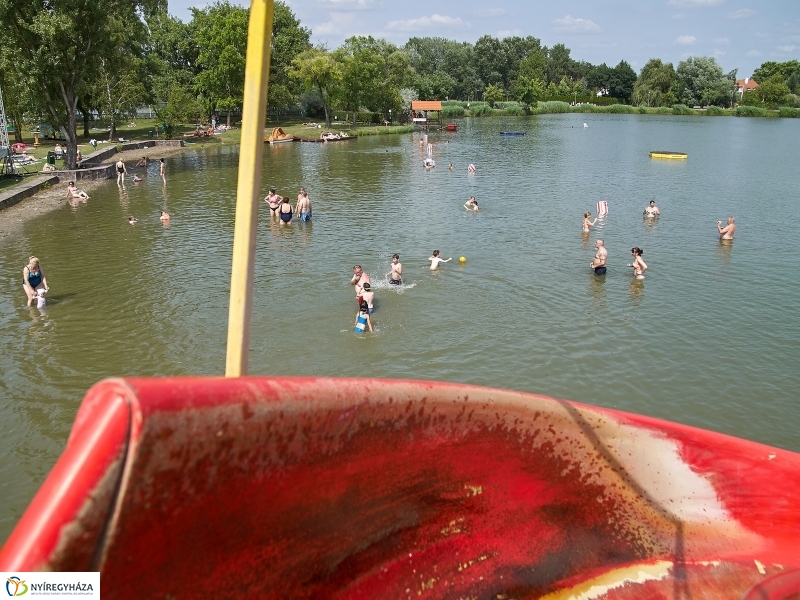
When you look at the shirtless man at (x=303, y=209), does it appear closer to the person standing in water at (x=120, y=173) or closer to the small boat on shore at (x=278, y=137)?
the person standing in water at (x=120, y=173)

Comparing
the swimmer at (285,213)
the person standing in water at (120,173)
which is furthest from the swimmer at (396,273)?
the person standing in water at (120,173)

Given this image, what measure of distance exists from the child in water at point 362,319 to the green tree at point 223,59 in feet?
180

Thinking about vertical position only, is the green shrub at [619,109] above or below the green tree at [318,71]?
above

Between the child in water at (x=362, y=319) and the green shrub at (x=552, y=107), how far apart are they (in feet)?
365

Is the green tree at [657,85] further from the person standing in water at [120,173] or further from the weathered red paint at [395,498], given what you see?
the weathered red paint at [395,498]

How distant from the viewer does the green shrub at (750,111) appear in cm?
11018

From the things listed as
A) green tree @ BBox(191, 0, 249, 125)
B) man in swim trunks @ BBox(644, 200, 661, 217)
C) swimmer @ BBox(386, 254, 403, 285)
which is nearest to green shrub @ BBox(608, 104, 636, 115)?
green tree @ BBox(191, 0, 249, 125)

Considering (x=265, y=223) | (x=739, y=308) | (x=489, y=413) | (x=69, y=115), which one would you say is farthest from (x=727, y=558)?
(x=69, y=115)

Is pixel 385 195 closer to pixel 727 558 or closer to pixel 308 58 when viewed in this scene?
pixel 727 558

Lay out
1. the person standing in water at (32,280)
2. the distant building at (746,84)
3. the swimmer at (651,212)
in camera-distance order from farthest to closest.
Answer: the distant building at (746,84), the swimmer at (651,212), the person standing in water at (32,280)

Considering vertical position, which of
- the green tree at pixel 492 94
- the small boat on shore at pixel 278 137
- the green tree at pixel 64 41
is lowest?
the small boat on shore at pixel 278 137

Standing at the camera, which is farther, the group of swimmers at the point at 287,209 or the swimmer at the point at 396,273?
the group of swimmers at the point at 287,209

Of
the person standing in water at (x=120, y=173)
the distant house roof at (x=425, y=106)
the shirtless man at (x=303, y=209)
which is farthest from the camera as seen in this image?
the distant house roof at (x=425, y=106)

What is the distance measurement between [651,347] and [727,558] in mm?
8688
